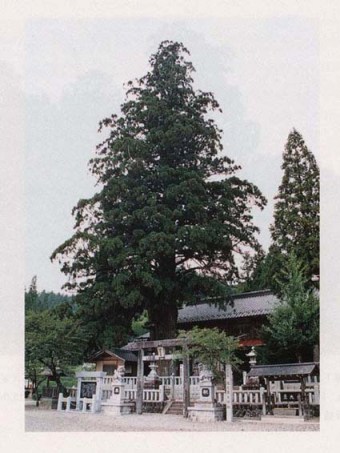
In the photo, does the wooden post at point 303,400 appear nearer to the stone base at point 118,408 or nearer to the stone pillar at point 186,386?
the stone pillar at point 186,386

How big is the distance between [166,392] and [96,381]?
1.90m

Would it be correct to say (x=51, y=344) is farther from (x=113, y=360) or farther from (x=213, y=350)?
(x=113, y=360)

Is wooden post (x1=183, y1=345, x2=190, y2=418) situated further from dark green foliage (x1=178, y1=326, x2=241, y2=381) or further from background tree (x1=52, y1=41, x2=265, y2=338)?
background tree (x1=52, y1=41, x2=265, y2=338)

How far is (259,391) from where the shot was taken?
12617 millimetres

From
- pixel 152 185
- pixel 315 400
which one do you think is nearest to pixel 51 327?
pixel 152 185

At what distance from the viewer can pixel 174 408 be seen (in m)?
14.1

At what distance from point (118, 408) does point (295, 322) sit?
4.72 meters

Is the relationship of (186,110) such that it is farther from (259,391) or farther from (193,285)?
(259,391)

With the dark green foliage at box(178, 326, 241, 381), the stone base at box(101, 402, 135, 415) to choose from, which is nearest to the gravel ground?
the stone base at box(101, 402, 135, 415)

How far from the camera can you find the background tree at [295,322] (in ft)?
44.4

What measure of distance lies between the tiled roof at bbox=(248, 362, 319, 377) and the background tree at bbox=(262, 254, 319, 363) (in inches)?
70.0

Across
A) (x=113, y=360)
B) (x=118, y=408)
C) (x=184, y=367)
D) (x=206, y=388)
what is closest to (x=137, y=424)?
(x=206, y=388)

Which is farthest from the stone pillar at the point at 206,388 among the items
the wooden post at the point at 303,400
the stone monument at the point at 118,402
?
the stone monument at the point at 118,402

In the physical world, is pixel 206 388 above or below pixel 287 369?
below
